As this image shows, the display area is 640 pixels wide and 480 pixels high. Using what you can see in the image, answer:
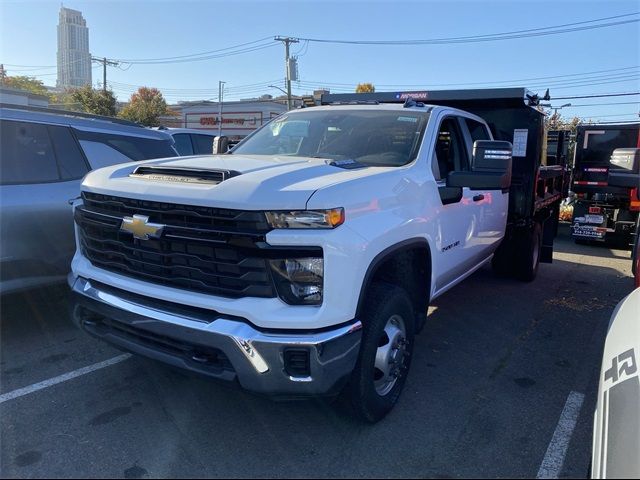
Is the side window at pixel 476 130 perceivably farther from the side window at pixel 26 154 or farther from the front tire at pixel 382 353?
the side window at pixel 26 154

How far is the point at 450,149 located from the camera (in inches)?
184

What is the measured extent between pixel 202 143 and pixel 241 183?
31.6ft

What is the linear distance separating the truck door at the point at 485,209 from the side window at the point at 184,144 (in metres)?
7.46

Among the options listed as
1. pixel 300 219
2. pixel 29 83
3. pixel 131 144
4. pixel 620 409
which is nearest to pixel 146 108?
pixel 29 83

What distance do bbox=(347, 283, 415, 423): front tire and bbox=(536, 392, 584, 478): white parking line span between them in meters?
0.97

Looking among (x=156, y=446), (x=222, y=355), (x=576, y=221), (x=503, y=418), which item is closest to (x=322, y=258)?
(x=222, y=355)

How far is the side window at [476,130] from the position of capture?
17.0 feet

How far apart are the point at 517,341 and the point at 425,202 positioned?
7.02ft

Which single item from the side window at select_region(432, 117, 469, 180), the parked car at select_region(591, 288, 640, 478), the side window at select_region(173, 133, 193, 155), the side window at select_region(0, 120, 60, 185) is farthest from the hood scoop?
the side window at select_region(173, 133, 193, 155)

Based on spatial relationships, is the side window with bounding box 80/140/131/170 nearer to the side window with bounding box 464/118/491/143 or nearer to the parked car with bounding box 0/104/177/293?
the parked car with bounding box 0/104/177/293

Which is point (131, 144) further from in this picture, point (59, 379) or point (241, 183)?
point (241, 183)

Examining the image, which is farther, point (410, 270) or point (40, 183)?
point (40, 183)

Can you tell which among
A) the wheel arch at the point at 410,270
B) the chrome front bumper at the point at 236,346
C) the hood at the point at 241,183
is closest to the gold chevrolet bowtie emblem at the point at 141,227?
the hood at the point at 241,183

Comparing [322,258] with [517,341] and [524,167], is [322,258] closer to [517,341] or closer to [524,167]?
[517,341]
